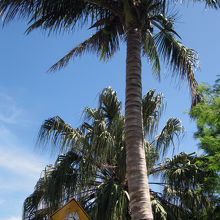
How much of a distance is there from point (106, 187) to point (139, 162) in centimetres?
333

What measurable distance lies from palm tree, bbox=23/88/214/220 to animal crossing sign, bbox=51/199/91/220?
3322mm

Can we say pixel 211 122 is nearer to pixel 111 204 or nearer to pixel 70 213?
pixel 111 204

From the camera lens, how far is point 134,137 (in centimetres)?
534

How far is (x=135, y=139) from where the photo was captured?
5320mm

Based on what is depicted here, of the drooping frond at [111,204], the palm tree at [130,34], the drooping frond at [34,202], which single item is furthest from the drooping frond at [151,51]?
the drooping frond at [34,202]

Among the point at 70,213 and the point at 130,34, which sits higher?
the point at 130,34

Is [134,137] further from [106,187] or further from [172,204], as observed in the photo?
[172,204]

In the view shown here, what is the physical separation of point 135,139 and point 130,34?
2764 mm

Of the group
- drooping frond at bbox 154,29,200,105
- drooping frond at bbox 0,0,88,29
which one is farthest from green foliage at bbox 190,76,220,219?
drooping frond at bbox 0,0,88,29

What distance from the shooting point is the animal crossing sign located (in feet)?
13.2

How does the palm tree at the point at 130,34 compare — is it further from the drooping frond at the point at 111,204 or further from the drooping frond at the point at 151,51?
the drooping frond at the point at 111,204

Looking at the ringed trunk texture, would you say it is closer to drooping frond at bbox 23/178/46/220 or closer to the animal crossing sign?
the animal crossing sign

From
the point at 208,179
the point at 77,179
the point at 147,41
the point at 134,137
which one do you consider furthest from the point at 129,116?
the point at 208,179

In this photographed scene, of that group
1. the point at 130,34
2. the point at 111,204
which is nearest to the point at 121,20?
the point at 130,34
